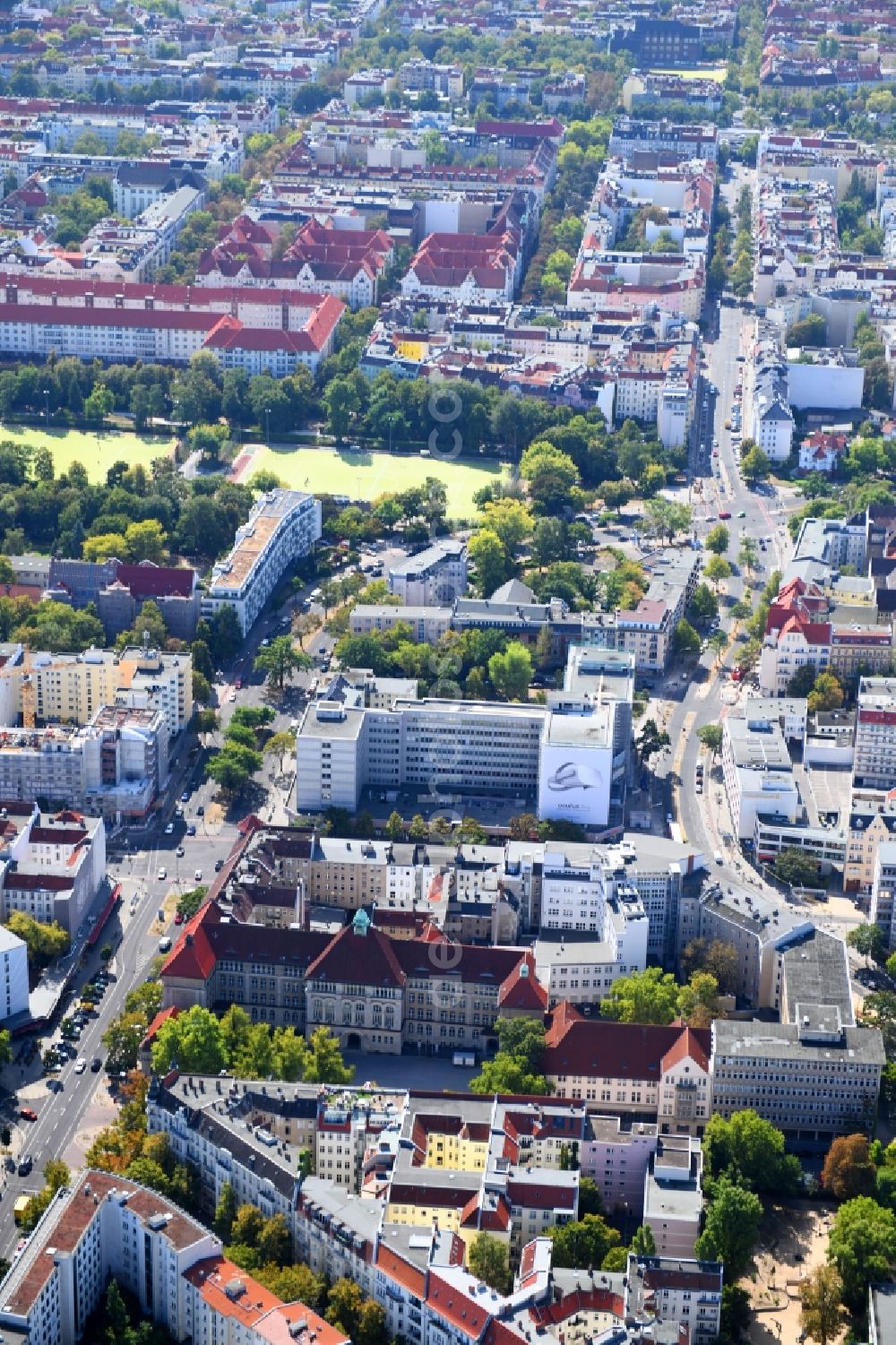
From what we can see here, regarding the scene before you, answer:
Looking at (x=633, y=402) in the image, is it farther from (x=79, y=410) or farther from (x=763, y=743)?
(x=763, y=743)

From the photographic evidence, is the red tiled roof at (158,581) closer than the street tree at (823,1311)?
No

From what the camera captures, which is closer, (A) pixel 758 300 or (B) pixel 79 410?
(B) pixel 79 410

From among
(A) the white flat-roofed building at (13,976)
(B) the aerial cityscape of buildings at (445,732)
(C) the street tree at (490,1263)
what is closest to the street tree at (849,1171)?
(B) the aerial cityscape of buildings at (445,732)

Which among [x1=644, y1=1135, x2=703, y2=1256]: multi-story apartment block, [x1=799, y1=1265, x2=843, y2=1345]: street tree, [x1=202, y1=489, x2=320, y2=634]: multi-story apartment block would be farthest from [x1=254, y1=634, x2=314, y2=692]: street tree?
[x1=799, y1=1265, x2=843, y2=1345]: street tree

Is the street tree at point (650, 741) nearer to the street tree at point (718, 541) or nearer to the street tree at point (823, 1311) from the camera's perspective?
the street tree at point (718, 541)

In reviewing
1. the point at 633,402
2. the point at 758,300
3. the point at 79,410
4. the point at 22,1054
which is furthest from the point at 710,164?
the point at 22,1054
